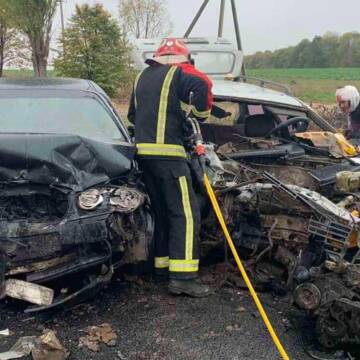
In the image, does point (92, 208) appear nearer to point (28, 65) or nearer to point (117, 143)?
point (117, 143)

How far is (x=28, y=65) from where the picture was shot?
2516 cm

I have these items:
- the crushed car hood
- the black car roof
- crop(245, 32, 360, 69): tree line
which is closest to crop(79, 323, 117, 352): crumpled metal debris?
the crushed car hood

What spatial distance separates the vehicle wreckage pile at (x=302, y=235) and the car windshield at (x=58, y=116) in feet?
3.42

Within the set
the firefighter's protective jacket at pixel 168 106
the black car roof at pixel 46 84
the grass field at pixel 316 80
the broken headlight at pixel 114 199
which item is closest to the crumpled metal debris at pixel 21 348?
the broken headlight at pixel 114 199

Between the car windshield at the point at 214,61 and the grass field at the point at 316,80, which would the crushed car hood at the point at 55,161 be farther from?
the grass field at the point at 316,80

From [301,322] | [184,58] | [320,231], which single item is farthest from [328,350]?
[184,58]

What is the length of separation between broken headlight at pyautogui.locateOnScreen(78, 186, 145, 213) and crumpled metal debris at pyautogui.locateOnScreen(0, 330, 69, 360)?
821mm

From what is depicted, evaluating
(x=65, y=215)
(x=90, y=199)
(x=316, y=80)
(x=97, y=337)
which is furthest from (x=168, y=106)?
(x=316, y=80)

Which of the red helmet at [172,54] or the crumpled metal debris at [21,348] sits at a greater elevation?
the red helmet at [172,54]

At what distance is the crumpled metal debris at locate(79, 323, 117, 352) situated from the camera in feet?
10.6

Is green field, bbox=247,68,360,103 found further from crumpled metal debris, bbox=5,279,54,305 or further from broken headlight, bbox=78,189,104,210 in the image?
crumpled metal debris, bbox=5,279,54,305

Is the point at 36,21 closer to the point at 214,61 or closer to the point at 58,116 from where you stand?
the point at 214,61

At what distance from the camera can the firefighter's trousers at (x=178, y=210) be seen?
13.0 feet

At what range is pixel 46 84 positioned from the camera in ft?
15.9
